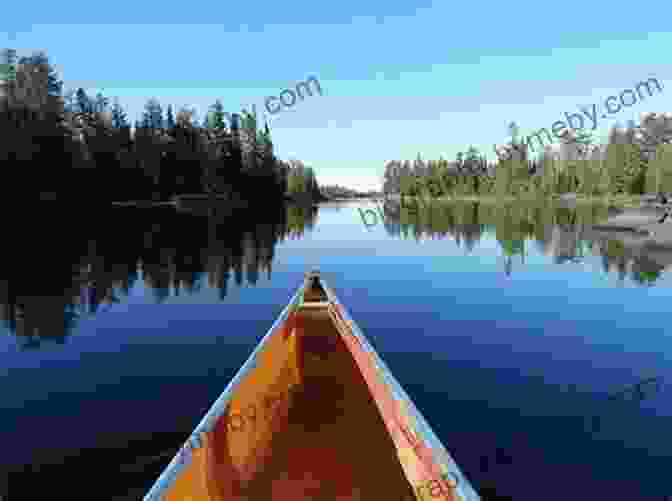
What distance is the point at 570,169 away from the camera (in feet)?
302

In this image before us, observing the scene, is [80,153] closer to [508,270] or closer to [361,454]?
[508,270]

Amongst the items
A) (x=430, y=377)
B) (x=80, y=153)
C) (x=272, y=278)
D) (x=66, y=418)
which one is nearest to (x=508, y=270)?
(x=272, y=278)

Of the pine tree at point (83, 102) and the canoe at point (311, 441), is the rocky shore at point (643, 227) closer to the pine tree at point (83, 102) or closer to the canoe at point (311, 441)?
the canoe at point (311, 441)

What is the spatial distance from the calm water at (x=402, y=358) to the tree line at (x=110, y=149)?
32469mm

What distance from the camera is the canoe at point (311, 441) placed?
9.39ft

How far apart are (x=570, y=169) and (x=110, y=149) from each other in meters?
94.5

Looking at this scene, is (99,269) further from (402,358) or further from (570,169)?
(570,169)

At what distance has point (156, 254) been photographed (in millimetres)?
21047

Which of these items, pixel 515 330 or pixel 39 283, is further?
pixel 39 283

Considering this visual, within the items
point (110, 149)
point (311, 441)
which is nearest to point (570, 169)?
point (110, 149)

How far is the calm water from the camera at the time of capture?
4.86 m

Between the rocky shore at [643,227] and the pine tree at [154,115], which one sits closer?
the rocky shore at [643,227]

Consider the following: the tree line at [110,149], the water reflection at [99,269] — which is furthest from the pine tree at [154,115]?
the water reflection at [99,269]

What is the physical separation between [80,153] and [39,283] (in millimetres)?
50549
